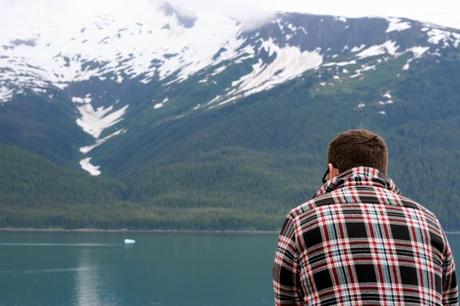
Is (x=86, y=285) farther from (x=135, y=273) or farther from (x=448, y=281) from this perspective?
(x=448, y=281)

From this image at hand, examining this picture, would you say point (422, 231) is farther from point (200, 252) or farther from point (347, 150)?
point (200, 252)

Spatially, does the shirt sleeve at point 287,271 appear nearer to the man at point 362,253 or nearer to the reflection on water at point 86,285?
the man at point 362,253

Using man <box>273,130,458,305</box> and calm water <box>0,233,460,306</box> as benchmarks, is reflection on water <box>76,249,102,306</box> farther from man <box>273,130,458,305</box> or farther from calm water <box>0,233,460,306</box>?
man <box>273,130,458,305</box>

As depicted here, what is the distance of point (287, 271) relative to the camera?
6141 millimetres

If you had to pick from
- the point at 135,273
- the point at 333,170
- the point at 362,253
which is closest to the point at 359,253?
the point at 362,253

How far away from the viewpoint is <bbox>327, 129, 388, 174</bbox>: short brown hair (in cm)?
644

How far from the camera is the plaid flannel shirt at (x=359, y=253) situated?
237 inches

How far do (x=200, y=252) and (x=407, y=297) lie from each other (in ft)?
529

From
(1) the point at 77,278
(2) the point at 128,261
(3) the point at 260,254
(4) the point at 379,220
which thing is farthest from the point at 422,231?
(3) the point at 260,254

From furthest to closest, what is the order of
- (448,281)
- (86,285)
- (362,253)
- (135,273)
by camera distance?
(135,273), (86,285), (448,281), (362,253)

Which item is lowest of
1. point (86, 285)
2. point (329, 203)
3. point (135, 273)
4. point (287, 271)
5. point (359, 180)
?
point (86, 285)

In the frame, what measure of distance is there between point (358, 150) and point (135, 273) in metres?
125

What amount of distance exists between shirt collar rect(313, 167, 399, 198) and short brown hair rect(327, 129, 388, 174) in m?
0.05

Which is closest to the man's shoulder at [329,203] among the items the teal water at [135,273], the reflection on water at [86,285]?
the reflection on water at [86,285]
